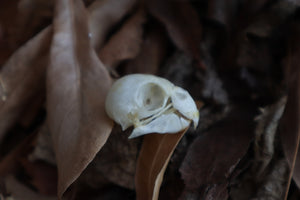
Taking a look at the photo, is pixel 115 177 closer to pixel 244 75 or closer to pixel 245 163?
pixel 245 163

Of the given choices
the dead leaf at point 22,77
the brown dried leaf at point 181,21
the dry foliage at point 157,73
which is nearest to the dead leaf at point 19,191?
the dry foliage at point 157,73

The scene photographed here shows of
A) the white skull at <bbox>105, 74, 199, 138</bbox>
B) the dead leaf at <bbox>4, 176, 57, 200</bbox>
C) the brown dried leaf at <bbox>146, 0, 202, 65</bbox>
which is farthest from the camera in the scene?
the brown dried leaf at <bbox>146, 0, 202, 65</bbox>

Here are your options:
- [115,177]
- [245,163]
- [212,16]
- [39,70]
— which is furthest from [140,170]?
[212,16]

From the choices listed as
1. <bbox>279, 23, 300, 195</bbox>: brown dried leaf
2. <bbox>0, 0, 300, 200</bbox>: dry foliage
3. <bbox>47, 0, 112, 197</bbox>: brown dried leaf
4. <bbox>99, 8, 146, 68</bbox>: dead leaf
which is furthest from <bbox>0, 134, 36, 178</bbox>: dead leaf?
<bbox>279, 23, 300, 195</bbox>: brown dried leaf

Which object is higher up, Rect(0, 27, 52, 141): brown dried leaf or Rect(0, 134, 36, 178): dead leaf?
Rect(0, 27, 52, 141): brown dried leaf

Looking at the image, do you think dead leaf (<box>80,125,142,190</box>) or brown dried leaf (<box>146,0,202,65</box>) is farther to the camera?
brown dried leaf (<box>146,0,202,65</box>)

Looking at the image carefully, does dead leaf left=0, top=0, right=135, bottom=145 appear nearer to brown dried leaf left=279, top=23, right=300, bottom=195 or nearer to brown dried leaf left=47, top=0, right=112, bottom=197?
brown dried leaf left=47, top=0, right=112, bottom=197
